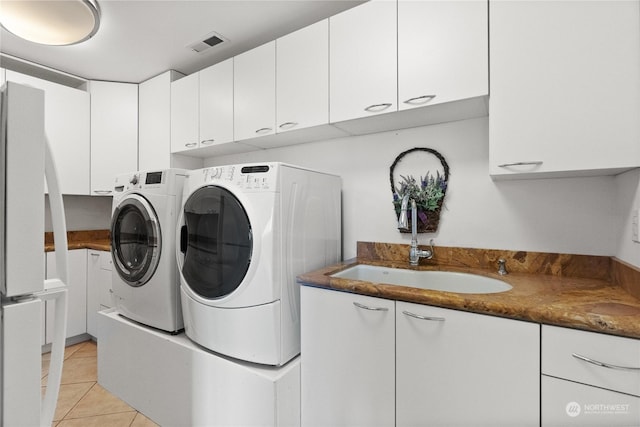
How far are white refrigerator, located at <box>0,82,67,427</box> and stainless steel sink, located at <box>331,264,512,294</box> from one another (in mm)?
1114

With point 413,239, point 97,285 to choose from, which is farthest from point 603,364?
point 97,285

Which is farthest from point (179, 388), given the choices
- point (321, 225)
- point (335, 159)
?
point (335, 159)

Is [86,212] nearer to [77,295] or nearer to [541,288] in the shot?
[77,295]

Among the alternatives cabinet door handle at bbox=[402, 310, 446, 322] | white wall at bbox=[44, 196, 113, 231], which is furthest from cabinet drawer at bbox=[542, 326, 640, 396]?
white wall at bbox=[44, 196, 113, 231]

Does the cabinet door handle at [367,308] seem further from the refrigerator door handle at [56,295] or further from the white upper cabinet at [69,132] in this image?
the white upper cabinet at [69,132]

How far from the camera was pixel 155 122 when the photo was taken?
8.97 ft

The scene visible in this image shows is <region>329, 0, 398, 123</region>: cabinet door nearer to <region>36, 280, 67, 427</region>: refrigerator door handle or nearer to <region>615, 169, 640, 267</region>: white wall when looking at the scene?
<region>615, 169, 640, 267</region>: white wall

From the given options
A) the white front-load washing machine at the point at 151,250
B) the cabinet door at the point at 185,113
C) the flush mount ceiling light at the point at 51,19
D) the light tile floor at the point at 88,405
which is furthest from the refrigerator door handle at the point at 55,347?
the cabinet door at the point at 185,113

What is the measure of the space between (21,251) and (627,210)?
6.61ft

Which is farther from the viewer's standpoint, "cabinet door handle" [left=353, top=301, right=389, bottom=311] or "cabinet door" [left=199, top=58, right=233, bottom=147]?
"cabinet door" [left=199, top=58, right=233, bottom=147]

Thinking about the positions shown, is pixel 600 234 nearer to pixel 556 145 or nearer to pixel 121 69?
pixel 556 145

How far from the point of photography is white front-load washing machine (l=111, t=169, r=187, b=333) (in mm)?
1772

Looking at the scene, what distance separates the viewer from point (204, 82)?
235 centimetres

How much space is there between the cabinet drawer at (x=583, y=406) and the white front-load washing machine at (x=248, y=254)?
3.37 feet
